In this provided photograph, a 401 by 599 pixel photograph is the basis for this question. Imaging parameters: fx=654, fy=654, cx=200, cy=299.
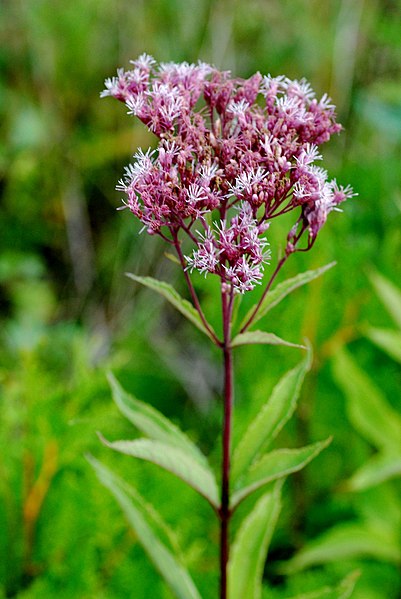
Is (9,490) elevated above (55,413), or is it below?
below

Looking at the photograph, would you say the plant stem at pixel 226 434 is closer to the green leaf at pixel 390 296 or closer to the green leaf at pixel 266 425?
the green leaf at pixel 266 425

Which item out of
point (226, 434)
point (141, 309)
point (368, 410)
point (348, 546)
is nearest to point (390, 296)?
point (368, 410)

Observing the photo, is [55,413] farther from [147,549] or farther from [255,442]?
[255,442]

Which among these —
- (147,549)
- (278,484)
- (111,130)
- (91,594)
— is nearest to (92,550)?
(91,594)

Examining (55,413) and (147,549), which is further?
(55,413)

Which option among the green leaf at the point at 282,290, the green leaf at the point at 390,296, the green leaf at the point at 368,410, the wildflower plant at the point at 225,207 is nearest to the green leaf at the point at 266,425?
the wildflower plant at the point at 225,207

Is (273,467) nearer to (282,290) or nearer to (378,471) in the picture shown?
(282,290)
